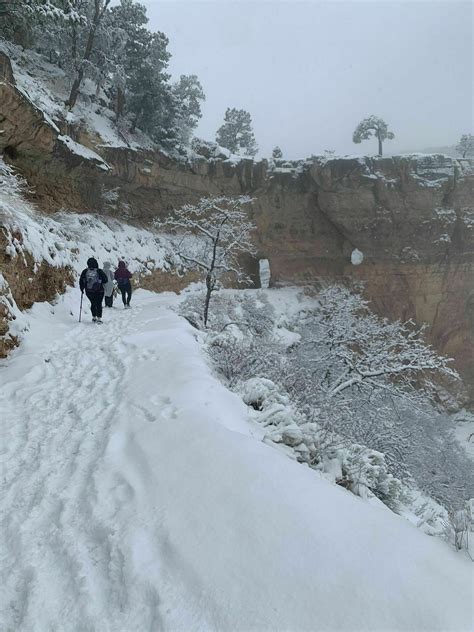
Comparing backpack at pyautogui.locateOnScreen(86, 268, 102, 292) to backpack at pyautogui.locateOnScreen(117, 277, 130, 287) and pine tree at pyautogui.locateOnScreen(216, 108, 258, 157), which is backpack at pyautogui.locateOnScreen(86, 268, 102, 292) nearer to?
backpack at pyautogui.locateOnScreen(117, 277, 130, 287)

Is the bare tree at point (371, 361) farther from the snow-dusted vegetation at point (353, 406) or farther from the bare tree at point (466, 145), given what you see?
the bare tree at point (466, 145)

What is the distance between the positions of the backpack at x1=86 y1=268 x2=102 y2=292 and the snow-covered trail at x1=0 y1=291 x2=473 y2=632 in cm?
537

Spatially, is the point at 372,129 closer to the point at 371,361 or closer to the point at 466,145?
the point at 466,145

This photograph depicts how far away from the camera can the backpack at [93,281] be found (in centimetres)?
883

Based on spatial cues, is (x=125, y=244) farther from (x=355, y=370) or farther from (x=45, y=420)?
(x=45, y=420)

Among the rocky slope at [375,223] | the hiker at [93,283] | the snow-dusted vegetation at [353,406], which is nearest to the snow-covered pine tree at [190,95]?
the rocky slope at [375,223]

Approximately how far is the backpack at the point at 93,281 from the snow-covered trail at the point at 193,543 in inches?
212

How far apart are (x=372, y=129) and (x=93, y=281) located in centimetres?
3141

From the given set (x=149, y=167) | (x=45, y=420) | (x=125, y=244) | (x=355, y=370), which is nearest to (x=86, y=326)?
(x=45, y=420)

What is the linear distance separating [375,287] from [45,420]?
29.3m

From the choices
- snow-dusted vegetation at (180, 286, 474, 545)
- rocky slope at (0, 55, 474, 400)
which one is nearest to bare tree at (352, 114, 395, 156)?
rocky slope at (0, 55, 474, 400)

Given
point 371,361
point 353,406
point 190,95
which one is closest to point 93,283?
point 371,361

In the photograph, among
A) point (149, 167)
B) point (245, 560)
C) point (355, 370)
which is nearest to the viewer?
point (245, 560)

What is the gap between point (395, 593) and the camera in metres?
1.74
